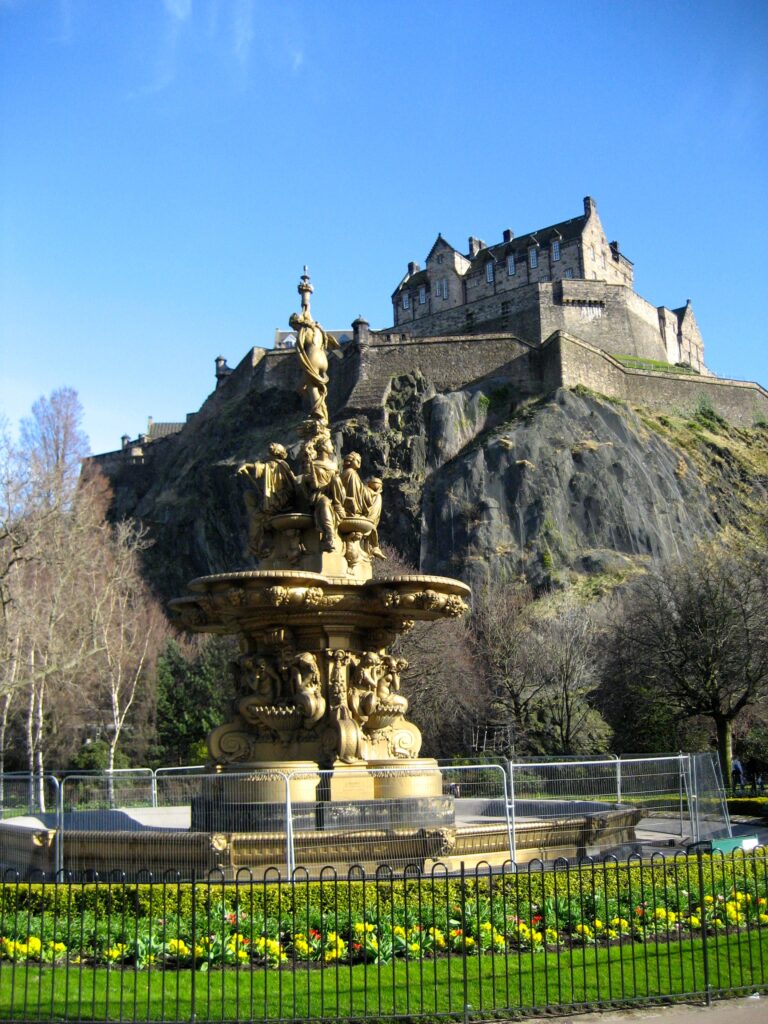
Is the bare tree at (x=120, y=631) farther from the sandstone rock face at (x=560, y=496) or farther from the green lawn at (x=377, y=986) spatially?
the green lawn at (x=377, y=986)

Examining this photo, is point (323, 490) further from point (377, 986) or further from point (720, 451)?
point (720, 451)

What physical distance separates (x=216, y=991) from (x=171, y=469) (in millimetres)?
86279

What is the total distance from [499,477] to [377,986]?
59.5 metres

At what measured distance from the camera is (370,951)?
27.7ft

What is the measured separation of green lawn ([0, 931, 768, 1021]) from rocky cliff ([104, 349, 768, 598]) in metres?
50.7

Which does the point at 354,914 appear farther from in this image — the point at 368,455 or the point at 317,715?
the point at 368,455

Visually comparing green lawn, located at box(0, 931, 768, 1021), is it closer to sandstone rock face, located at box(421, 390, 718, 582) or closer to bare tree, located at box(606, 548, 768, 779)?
bare tree, located at box(606, 548, 768, 779)

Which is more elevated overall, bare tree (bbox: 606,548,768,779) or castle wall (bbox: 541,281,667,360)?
castle wall (bbox: 541,281,667,360)

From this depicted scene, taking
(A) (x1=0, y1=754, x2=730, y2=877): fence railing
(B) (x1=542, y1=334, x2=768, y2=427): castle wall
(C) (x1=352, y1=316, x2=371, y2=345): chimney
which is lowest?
(A) (x1=0, y1=754, x2=730, y2=877): fence railing

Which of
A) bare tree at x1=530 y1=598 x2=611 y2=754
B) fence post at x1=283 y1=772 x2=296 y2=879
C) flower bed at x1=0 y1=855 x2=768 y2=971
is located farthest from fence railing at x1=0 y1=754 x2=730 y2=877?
bare tree at x1=530 y1=598 x2=611 y2=754

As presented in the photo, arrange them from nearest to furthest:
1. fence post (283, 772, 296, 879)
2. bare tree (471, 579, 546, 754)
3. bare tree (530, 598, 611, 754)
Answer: fence post (283, 772, 296, 879), bare tree (530, 598, 611, 754), bare tree (471, 579, 546, 754)

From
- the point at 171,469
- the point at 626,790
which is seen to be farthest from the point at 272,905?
the point at 171,469

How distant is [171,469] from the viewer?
91.8 meters

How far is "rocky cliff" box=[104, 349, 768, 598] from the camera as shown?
63.8 metres
